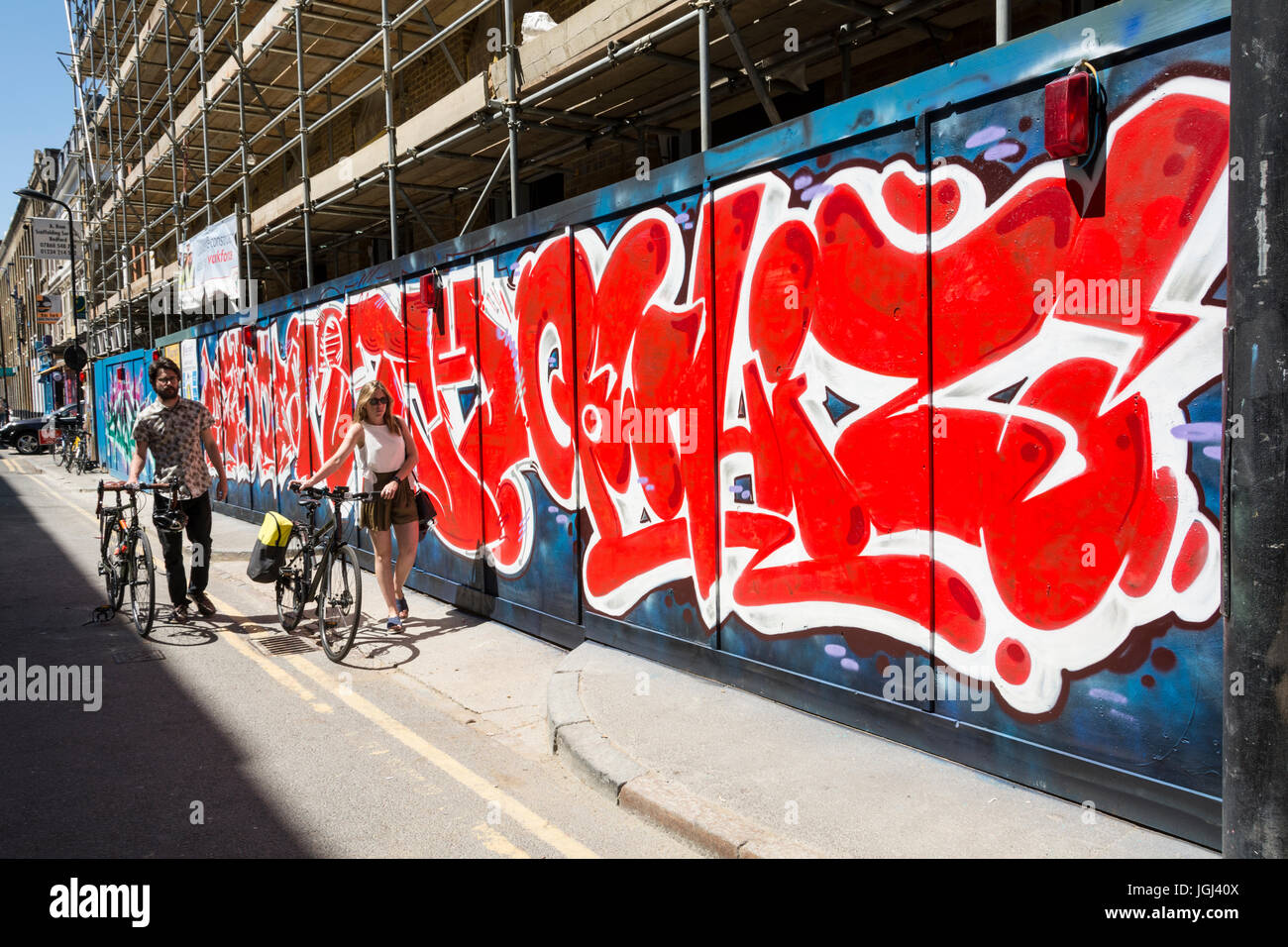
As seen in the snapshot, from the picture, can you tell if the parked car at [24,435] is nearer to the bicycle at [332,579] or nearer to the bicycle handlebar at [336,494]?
the bicycle at [332,579]

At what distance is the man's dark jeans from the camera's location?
7902mm

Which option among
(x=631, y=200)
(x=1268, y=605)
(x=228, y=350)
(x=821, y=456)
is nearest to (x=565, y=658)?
(x=821, y=456)

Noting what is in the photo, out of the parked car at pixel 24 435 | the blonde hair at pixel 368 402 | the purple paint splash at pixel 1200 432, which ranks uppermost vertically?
the parked car at pixel 24 435

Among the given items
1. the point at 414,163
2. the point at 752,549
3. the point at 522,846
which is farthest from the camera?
the point at 414,163

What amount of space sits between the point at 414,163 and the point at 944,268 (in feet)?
27.9

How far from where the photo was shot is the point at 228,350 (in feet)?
50.3

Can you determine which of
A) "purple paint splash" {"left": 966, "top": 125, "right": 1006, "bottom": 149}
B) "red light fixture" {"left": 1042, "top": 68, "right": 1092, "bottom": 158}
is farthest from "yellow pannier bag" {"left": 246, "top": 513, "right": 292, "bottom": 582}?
"red light fixture" {"left": 1042, "top": 68, "right": 1092, "bottom": 158}

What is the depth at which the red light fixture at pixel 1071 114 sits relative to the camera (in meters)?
3.63

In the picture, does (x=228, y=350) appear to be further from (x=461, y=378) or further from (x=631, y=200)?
(x=631, y=200)

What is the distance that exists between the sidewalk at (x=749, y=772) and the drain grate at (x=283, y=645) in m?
0.99

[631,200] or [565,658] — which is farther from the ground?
[631,200]

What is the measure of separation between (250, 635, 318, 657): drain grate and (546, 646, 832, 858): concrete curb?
269 centimetres

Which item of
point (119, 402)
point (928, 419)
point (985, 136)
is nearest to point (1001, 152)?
point (985, 136)

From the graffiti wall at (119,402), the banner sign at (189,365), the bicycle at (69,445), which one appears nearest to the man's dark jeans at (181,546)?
the banner sign at (189,365)
